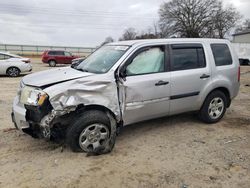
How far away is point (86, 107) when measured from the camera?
156 inches

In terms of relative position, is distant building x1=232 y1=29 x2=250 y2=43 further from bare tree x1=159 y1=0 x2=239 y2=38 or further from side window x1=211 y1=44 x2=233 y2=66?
side window x1=211 y1=44 x2=233 y2=66

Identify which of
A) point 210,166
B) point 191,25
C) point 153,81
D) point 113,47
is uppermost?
point 191,25

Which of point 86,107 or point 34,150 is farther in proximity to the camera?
point 34,150

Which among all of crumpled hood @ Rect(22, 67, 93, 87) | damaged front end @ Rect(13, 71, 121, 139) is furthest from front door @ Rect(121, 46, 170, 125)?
crumpled hood @ Rect(22, 67, 93, 87)

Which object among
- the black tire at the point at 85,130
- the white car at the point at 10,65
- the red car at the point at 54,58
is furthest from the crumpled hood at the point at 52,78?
the red car at the point at 54,58

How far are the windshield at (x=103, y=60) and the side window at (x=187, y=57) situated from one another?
0.97 m

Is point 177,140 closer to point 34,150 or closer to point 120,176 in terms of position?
point 120,176

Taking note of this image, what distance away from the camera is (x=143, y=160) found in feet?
12.9

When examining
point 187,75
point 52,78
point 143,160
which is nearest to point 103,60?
point 52,78

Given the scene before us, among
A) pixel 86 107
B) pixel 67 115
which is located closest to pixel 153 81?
pixel 86 107

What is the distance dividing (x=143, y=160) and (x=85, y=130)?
0.98m

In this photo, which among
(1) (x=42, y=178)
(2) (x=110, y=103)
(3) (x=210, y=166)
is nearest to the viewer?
(1) (x=42, y=178)

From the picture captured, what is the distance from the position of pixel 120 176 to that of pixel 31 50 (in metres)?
48.6

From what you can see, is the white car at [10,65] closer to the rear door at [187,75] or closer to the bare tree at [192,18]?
the rear door at [187,75]
